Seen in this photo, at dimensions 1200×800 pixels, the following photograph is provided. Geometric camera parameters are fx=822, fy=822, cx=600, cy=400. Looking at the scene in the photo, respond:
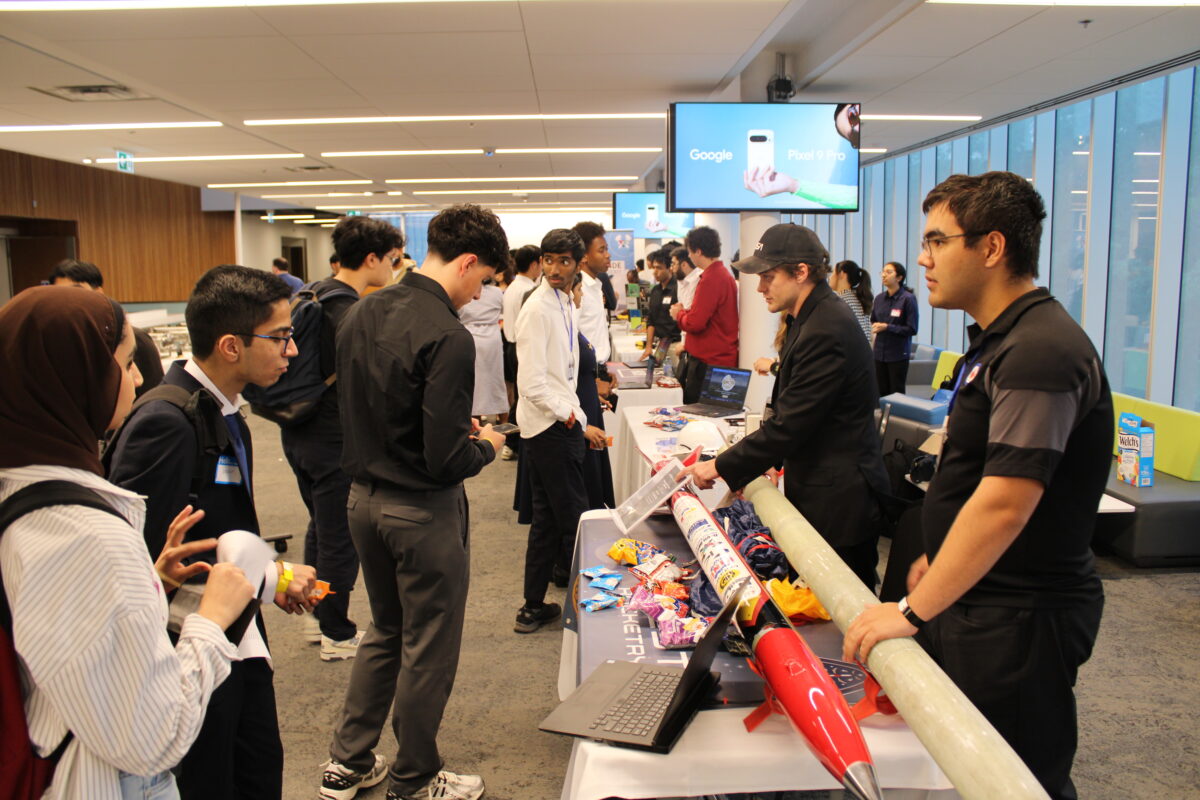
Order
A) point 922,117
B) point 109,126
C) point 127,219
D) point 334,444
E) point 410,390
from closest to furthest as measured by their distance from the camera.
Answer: point 410,390 → point 334,444 → point 109,126 → point 922,117 → point 127,219

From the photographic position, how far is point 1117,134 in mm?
7473

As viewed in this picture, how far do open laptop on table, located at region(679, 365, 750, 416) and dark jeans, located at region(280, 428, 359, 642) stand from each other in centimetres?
209

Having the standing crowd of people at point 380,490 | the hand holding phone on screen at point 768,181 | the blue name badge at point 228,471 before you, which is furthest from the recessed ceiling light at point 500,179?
the blue name badge at point 228,471

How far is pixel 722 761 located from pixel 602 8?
4231mm

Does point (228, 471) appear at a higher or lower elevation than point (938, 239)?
lower

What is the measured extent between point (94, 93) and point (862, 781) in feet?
24.7

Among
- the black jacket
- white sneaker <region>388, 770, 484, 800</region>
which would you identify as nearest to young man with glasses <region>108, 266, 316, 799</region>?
the black jacket

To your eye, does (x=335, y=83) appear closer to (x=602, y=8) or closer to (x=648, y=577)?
(x=602, y=8)

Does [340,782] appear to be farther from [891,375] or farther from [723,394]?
[891,375]

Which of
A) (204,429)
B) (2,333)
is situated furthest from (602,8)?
(2,333)

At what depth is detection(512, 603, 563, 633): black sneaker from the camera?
12.0ft

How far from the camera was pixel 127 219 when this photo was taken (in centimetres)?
1447

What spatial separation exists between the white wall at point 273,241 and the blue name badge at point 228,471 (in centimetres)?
1469

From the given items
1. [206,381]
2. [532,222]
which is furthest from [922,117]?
[532,222]
